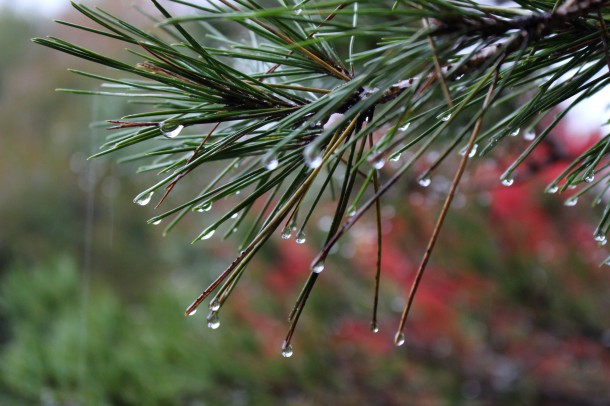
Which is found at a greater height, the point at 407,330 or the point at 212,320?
the point at 212,320

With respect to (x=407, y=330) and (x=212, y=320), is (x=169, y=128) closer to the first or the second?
(x=212, y=320)

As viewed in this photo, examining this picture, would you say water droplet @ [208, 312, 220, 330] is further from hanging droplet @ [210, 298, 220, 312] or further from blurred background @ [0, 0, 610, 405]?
blurred background @ [0, 0, 610, 405]

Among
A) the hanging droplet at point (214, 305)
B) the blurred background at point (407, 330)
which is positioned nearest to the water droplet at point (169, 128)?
the hanging droplet at point (214, 305)

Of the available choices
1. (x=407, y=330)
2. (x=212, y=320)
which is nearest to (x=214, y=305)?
(x=212, y=320)

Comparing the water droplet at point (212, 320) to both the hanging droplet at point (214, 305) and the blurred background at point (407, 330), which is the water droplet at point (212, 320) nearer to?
the hanging droplet at point (214, 305)

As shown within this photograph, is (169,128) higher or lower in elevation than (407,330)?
higher

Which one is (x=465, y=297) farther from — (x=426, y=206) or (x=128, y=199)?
(x=128, y=199)

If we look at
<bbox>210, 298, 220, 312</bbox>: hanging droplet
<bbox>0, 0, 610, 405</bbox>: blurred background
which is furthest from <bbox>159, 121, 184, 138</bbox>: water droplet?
<bbox>0, 0, 610, 405</bbox>: blurred background

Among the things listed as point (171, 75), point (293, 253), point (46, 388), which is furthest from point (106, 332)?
point (171, 75)

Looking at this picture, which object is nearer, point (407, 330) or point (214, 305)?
point (214, 305)
